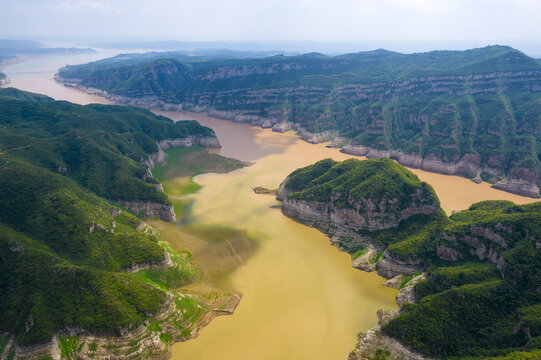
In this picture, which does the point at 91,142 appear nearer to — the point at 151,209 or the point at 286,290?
the point at 151,209

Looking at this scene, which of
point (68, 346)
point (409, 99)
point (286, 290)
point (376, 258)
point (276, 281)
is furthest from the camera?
point (409, 99)

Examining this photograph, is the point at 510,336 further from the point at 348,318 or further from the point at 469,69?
the point at 469,69

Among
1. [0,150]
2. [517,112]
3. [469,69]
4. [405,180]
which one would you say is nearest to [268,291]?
[405,180]

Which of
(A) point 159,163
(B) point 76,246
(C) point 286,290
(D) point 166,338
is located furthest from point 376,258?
(A) point 159,163

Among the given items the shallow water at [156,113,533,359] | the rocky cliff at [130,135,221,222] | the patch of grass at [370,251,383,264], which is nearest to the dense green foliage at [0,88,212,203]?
the rocky cliff at [130,135,221,222]

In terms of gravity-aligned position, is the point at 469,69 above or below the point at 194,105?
above

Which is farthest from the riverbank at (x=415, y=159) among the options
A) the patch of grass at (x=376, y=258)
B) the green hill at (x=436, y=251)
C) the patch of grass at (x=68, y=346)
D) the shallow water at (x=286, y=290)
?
the patch of grass at (x=68, y=346)
